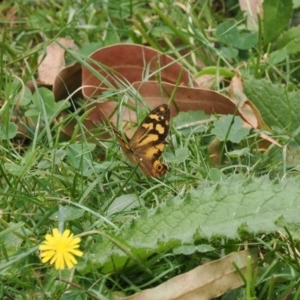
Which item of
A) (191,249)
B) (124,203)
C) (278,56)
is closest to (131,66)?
(278,56)

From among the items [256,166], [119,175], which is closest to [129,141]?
[119,175]

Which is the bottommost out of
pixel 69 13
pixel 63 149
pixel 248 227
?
pixel 248 227

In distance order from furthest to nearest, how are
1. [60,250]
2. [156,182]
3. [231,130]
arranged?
[231,130] → [156,182] → [60,250]

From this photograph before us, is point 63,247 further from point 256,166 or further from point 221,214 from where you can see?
point 256,166

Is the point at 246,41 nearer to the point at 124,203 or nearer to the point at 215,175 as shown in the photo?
the point at 215,175

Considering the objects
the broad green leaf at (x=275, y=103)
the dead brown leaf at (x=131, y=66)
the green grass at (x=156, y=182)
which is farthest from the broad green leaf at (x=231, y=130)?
the dead brown leaf at (x=131, y=66)

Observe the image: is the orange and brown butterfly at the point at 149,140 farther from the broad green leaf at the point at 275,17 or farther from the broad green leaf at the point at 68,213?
the broad green leaf at the point at 275,17
